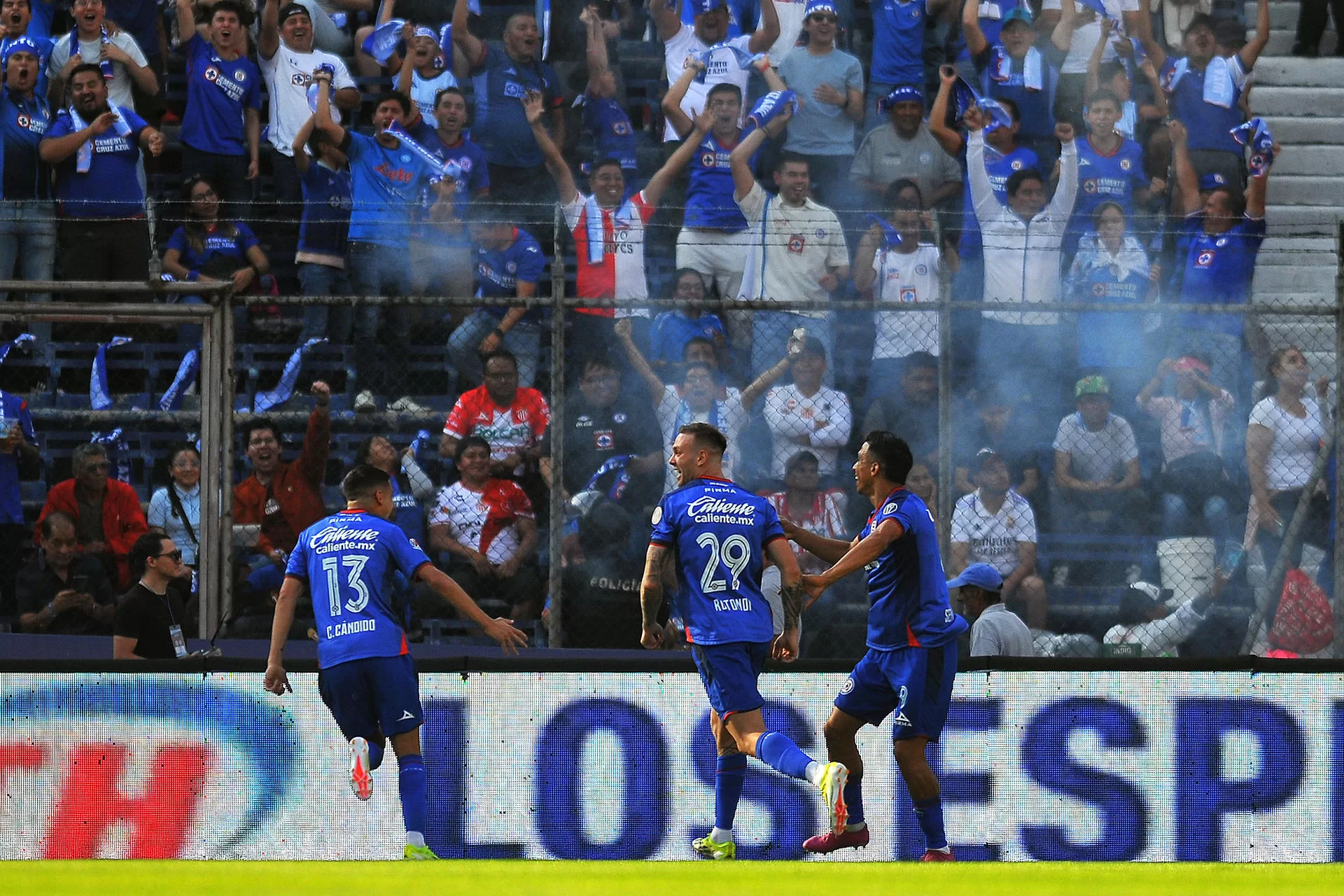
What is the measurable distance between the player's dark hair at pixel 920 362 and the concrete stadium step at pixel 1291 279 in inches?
149

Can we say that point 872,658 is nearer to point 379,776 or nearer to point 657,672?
point 657,672

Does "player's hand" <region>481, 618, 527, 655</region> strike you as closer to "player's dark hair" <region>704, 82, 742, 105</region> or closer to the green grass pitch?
the green grass pitch

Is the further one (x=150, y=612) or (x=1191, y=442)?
(x=1191, y=442)

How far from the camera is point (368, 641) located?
646 cm

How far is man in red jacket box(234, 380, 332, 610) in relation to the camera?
938cm

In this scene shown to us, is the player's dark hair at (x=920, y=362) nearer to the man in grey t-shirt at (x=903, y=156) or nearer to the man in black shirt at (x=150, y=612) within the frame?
the man in grey t-shirt at (x=903, y=156)

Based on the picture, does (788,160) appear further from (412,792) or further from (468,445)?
(412,792)

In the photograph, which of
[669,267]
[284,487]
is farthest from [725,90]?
[284,487]

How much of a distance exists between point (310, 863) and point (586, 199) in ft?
19.9

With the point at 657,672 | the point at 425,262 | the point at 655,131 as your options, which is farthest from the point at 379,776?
the point at 655,131

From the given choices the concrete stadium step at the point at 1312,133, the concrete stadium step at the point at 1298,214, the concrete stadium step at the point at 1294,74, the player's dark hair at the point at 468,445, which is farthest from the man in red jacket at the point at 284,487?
the concrete stadium step at the point at 1294,74

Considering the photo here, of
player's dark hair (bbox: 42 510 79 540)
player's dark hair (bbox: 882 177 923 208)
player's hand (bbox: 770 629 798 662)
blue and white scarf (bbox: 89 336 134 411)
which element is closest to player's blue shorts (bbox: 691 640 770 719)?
player's hand (bbox: 770 629 798 662)

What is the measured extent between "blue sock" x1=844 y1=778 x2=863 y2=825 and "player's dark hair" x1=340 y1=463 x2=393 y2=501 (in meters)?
2.27

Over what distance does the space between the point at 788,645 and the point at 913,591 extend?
1.88ft
